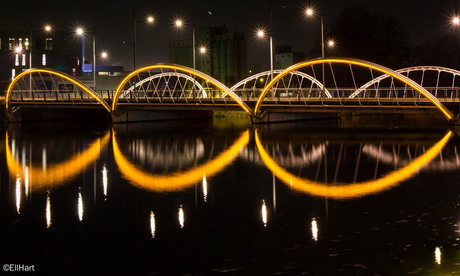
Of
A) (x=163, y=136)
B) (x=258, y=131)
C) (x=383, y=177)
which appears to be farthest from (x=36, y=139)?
(x=383, y=177)

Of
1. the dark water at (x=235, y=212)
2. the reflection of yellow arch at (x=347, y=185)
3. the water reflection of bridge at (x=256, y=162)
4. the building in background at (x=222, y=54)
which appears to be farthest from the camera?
the building in background at (x=222, y=54)

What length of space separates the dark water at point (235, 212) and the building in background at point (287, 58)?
106073mm

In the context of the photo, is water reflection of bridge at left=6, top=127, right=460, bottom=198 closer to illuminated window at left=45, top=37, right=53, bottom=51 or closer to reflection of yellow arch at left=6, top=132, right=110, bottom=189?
reflection of yellow arch at left=6, top=132, right=110, bottom=189

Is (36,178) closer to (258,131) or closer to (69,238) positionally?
(69,238)

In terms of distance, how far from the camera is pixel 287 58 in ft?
438

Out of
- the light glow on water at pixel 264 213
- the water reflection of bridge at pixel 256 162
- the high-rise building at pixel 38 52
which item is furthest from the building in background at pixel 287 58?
the light glow on water at pixel 264 213

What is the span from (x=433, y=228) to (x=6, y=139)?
101ft

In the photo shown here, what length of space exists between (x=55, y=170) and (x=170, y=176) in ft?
15.4

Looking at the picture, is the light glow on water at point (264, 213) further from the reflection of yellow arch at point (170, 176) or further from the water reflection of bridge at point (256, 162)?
the reflection of yellow arch at point (170, 176)

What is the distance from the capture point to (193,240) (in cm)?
1159

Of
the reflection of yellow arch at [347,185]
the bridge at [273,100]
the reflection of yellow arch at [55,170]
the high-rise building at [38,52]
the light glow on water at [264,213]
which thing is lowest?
the light glow on water at [264,213]

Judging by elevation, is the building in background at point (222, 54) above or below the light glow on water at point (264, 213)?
above

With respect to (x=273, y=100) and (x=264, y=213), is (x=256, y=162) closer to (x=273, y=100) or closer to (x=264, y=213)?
(x=264, y=213)

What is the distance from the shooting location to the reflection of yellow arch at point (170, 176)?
59.9ft
